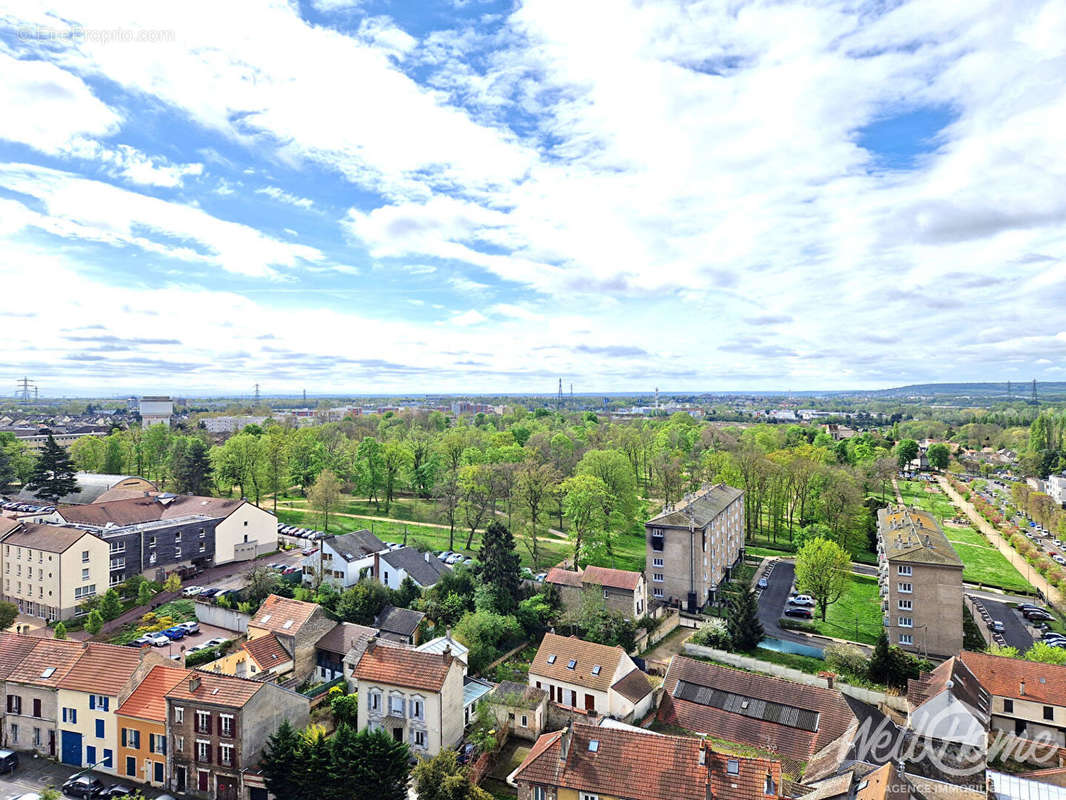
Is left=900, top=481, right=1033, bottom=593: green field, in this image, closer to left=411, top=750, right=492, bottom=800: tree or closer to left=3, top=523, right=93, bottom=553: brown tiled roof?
left=411, top=750, right=492, bottom=800: tree

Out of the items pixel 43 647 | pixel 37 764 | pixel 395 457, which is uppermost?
pixel 395 457

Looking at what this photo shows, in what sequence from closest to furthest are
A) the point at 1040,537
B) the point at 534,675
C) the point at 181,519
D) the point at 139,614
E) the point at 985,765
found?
the point at 985,765 < the point at 534,675 < the point at 139,614 < the point at 181,519 < the point at 1040,537

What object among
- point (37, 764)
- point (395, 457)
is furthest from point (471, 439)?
point (37, 764)

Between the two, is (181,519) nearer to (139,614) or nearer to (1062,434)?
(139,614)

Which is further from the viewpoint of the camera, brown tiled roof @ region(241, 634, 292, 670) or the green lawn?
the green lawn

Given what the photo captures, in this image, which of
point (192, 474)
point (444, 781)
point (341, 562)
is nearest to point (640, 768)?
point (444, 781)

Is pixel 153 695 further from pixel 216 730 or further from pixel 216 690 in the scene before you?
pixel 216 730

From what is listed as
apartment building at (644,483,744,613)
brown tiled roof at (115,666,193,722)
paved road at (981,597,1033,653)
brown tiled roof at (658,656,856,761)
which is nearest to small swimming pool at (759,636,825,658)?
apartment building at (644,483,744,613)
